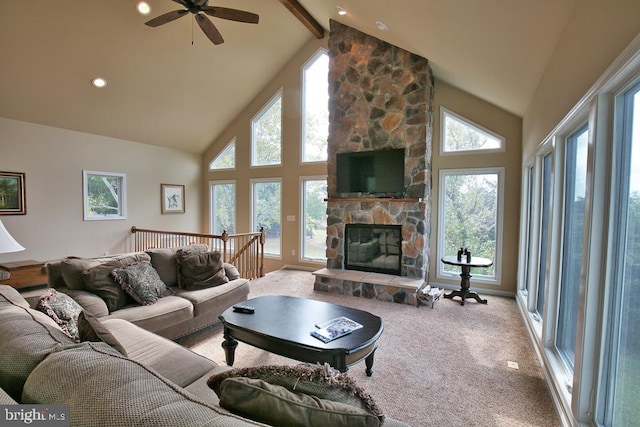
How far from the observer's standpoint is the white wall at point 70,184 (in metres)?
5.44

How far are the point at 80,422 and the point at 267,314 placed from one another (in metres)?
1.95

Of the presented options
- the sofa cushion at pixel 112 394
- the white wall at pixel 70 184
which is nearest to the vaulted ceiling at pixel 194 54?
the white wall at pixel 70 184

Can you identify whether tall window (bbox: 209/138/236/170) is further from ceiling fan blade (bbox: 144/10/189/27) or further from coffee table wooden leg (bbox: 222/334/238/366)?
coffee table wooden leg (bbox: 222/334/238/366)

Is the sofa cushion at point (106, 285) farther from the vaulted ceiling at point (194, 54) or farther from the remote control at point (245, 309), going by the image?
the vaulted ceiling at point (194, 54)

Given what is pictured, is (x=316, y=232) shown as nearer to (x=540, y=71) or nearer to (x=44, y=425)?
(x=540, y=71)

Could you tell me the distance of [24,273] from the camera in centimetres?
497

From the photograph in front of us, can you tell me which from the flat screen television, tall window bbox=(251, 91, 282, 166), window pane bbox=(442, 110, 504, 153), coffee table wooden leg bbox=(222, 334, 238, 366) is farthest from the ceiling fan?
coffee table wooden leg bbox=(222, 334, 238, 366)

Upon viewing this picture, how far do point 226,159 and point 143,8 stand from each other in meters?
3.91

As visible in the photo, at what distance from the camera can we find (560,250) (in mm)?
2721

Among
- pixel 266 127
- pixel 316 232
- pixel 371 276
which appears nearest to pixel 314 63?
pixel 266 127

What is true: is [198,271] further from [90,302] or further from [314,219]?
[314,219]

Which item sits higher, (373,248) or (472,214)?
(472,214)

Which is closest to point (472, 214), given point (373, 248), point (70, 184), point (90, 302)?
point (373, 248)

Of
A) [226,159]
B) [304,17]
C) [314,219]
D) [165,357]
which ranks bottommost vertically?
[165,357]
